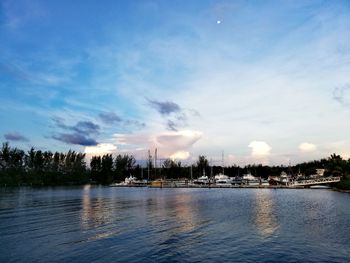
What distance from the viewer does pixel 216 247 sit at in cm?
3706

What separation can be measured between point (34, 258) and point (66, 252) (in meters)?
3.05

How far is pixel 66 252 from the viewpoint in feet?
115

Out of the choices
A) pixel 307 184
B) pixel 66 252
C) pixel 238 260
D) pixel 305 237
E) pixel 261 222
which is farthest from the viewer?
pixel 307 184

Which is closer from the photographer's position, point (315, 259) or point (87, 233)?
point (315, 259)

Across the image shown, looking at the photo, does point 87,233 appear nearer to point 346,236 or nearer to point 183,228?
point 183,228

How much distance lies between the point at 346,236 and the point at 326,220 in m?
14.8

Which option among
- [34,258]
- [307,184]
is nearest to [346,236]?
[34,258]

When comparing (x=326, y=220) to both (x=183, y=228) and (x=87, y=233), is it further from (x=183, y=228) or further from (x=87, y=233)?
(x=87, y=233)

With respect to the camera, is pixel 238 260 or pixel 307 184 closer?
pixel 238 260

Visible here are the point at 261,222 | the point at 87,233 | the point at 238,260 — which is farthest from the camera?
the point at 261,222

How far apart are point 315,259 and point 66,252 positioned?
2213 cm

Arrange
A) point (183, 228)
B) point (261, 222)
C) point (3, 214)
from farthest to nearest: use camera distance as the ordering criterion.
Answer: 1. point (3, 214)
2. point (261, 222)
3. point (183, 228)

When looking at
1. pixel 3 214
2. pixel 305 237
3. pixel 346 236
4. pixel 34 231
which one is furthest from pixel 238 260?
pixel 3 214

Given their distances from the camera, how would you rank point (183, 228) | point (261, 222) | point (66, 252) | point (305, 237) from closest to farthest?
point (66, 252) → point (305, 237) → point (183, 228) → point (261, 222)
